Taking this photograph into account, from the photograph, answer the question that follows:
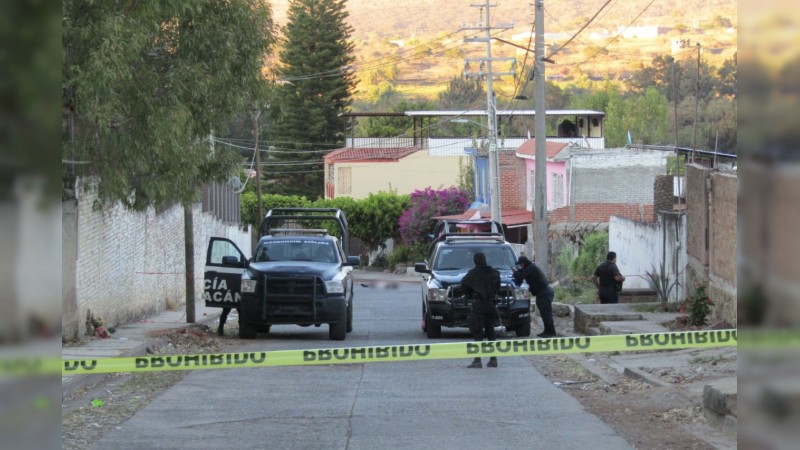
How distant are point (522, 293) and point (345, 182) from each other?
5332 cm

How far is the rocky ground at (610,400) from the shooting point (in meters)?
9.26

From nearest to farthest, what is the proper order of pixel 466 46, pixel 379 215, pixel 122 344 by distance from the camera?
1. pixel 122 344
2. pixel 379 215
3. pixel 466 46

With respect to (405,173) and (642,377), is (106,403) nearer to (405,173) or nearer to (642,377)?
(642,377)

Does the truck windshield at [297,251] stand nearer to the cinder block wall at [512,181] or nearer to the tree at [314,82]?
the cinder block wall at [512,181]

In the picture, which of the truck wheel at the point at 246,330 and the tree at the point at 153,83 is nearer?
the tree at the point at 153,83

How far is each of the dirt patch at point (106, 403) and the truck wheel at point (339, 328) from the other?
499cm

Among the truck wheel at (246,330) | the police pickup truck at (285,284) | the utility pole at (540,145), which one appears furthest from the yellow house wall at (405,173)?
the truck wheel at (246,330)

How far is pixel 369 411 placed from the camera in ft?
35.4

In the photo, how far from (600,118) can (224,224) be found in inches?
1398

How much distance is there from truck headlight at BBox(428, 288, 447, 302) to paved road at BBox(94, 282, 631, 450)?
3342 millimetres

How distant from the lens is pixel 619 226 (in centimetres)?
3234

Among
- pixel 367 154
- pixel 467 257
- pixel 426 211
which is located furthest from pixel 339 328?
pixel 367 154

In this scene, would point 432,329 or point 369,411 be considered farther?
point 432,329

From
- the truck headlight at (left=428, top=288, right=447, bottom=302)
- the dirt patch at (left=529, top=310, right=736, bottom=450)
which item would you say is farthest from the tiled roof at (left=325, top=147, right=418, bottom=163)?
the dirt patch at (left=529, top=310, right=736, bottom=450)
